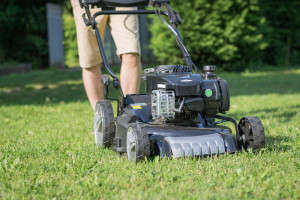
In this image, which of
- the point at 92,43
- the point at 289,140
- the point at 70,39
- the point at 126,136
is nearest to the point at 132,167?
the point at 126,136

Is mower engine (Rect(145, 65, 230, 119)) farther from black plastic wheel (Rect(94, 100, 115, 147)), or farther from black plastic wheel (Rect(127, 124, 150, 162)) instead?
black plastic wheel (Rect(94, 100, 115, 147))

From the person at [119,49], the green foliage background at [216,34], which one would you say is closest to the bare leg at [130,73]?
the person at [119,49]

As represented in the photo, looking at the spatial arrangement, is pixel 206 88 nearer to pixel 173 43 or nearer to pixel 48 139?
pixel 48 139

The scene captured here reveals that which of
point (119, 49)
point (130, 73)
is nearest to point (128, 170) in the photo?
point (130, 73)

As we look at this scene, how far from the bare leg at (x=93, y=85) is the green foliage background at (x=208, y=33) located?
7280 millimetres

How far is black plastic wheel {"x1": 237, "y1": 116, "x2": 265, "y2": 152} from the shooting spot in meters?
2.58

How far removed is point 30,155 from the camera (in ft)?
9.42

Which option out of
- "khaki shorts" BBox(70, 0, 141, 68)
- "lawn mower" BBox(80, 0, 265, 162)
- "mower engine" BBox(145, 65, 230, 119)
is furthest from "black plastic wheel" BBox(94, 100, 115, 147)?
"khaki shorts" BBox(70, 0, 141, 68)

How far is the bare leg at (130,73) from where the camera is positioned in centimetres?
352

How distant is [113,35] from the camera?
3.61 meters

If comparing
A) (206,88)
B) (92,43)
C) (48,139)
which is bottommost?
(48,139)

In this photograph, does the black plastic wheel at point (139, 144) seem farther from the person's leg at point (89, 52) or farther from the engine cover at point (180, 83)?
the person's leg at point (89, 52)

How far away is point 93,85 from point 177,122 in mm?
1239

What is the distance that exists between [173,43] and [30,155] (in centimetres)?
851
